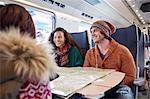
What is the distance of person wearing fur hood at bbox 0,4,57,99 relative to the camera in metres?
0.61

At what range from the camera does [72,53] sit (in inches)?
103

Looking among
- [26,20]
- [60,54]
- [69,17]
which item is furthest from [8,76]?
[69,17]

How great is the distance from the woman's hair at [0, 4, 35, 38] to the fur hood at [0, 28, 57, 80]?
83 millimetres

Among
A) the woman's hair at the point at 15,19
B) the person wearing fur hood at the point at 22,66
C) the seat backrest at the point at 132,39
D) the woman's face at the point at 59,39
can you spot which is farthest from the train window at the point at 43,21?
the person wearing fur hood at the point at 22,66

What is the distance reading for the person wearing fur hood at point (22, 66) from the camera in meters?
0.61

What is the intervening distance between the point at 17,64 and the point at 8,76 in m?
0.05

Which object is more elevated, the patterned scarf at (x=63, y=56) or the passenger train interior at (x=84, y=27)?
the passenger train interior at (x=84, y=27)

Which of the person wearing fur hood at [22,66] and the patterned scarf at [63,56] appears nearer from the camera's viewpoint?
the person wearing fur hood at [22,66]

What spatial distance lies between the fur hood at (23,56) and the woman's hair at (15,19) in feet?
0.27

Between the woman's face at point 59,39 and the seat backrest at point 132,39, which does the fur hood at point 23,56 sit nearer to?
the seat backrest at point 132,39

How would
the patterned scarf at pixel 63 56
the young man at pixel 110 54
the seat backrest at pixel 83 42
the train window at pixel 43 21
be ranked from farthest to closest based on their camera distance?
the train window at pixel 43 21, the seat backrest at pixel 83 42, the patterned scarf at pixel 63 56, the young man at pixel 110 54

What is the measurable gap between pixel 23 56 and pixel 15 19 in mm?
206

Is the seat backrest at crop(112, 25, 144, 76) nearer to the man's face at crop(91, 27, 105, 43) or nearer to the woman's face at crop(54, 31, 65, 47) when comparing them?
the man's face at crop(91, 27, 105, 43)

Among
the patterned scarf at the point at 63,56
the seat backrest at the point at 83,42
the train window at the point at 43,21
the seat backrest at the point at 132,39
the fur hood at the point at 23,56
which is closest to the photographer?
the fur hood at the point at 23,56
